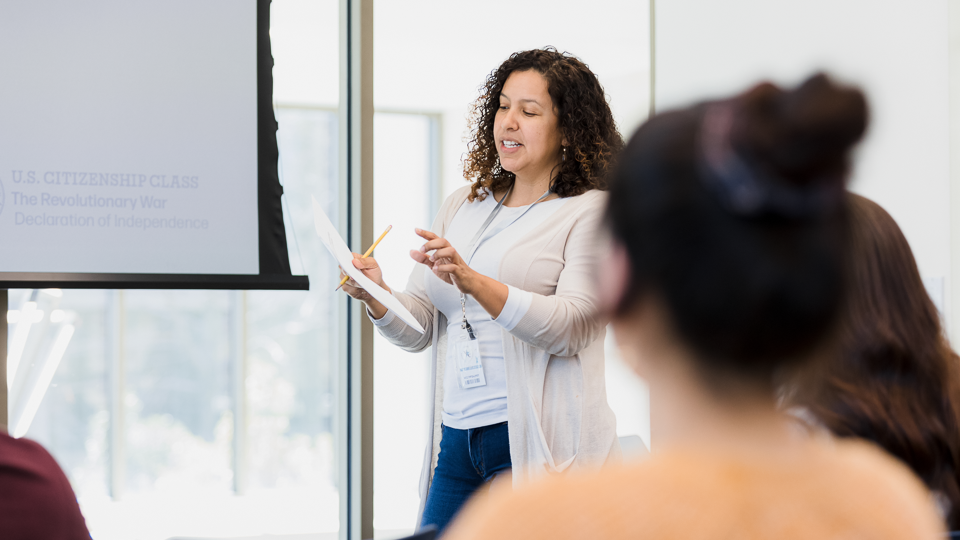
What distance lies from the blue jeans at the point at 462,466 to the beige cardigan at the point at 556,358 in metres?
0.06

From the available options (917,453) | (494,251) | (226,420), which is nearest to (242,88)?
(494,251)

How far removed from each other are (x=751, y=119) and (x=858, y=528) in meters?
0.26

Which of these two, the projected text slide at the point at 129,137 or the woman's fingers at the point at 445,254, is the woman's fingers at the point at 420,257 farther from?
the projected text slide at the point at 129,137

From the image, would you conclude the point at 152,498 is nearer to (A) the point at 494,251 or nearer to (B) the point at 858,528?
(A) the point at 494,251

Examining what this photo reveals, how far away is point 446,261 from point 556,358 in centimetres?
37

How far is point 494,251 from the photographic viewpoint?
6.24 ft

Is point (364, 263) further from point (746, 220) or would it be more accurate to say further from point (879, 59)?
point (879, 59)

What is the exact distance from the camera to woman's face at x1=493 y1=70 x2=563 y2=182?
1.92 metres

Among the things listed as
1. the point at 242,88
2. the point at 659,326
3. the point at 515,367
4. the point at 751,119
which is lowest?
the point at 515,367

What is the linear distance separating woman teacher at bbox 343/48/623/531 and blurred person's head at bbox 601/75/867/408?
1162 millimetres

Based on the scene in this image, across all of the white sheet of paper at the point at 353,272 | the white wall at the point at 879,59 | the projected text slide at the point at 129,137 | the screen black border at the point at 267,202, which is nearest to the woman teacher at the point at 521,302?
the white sheet of paper at the point at 353,272

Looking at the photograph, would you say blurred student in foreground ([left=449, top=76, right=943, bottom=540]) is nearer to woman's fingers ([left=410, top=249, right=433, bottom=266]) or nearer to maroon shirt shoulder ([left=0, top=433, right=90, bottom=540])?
maroon shirt shoulder ([left=0, top=433, right=90, bottom=540])

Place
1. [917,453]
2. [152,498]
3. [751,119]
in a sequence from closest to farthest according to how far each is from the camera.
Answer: [751,119] < [917,453] < [152,498]

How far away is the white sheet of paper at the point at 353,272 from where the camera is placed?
5.59 ft
